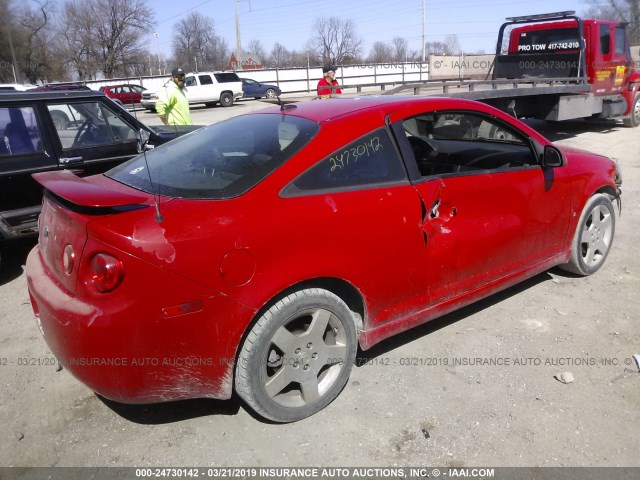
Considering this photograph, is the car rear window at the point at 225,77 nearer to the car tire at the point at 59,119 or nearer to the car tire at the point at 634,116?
the car tire at the point at 634,116

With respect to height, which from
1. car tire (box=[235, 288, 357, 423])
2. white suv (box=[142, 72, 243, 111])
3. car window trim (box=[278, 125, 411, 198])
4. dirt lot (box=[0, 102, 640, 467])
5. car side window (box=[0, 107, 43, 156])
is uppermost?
white suv (box=[142, 72, 243, 111])

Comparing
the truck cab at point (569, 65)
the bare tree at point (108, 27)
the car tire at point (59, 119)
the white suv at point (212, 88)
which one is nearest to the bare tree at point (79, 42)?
the bare tree at point (108, 27)

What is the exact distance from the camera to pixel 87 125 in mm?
5145

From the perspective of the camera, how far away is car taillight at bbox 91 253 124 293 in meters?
2.14

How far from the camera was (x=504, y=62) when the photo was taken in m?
12.6

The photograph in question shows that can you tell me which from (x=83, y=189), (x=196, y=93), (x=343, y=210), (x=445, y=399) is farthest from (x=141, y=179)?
(x=196, y=93)

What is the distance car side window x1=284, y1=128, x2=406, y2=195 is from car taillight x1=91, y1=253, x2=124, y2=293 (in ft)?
2.80

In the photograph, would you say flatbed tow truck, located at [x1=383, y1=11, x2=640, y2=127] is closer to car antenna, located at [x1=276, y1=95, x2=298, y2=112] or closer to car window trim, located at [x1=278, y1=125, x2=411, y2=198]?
car antenna, located at [x1=276, y1=95, x2=298, y2=112]

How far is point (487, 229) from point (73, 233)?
2.41 m

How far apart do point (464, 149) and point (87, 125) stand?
12.1 ft

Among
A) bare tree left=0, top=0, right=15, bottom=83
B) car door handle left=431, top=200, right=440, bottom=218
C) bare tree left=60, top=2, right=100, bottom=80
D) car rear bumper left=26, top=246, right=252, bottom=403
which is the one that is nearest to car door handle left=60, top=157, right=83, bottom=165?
car rear bumper left=26, top=246, right=252, bottom=403

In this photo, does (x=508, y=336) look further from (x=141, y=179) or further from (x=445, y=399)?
(x=141, y=179)

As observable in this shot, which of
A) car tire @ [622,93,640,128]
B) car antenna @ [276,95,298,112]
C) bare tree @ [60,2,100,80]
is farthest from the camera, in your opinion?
bare tree @ [60,2,100,80]

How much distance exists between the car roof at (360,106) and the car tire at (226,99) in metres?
26.1
